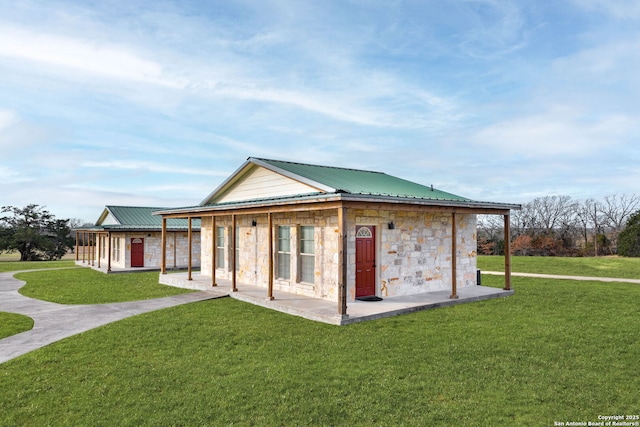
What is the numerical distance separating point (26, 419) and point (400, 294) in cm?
972

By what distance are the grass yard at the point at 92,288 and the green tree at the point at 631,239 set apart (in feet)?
111

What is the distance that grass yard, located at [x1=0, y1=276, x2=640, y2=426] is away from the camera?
5270mm

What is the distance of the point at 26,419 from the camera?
208 inches

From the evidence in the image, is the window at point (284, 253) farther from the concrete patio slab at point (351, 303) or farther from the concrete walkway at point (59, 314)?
the concrete walkway at point (59, 314)

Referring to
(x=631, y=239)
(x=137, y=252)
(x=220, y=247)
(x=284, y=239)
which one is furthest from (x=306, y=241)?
(x=631, y=239)

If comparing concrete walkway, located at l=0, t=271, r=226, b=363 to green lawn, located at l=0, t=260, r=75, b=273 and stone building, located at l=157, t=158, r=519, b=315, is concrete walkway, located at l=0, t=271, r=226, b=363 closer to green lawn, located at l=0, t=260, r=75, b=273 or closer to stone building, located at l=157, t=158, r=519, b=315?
stone building, located at l=157, t=158, r=519, b=315

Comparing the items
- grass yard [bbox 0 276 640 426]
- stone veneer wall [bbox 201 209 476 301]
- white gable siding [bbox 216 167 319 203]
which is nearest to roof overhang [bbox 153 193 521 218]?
stone veneer wall [bbox 201 209 476 301]

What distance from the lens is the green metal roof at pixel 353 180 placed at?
1270cm

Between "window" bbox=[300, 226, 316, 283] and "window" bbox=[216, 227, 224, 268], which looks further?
"window" bbox=[216, 227, 224, 268]

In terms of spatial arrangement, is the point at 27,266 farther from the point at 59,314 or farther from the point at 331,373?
the point at 331,373

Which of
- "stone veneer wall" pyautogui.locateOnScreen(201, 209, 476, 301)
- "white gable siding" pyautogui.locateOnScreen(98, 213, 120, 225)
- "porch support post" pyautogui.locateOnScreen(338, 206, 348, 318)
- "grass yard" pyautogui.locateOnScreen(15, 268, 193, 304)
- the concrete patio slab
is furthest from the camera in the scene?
"white gable siding" pyautogui.locateOnScreen(98, 213, 120, 225)

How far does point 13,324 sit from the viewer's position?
33.6 ft

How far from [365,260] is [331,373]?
593 cm

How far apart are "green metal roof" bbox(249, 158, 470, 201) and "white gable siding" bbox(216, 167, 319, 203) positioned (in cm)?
38
